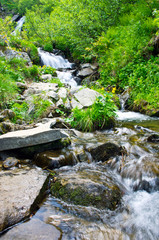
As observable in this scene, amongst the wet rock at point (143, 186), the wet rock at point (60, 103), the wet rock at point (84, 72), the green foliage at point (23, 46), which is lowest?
the wet rock at point (143, 186)

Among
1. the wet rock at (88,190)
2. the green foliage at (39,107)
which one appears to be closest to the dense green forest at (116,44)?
the green foliage at (39,107)

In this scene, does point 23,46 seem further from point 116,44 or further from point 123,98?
point 123,98

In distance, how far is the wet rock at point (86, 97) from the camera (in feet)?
18.0

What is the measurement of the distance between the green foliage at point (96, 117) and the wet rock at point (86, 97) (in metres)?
0.59

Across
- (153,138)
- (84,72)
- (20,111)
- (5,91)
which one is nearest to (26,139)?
(20,111)

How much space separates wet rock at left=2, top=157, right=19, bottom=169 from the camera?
2.74m

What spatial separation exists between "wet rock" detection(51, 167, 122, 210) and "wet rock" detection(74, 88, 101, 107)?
3.25 m

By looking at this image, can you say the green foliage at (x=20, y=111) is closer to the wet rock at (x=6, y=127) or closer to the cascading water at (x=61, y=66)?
the wet rock at (x=6, y=127)

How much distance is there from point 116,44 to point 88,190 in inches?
375

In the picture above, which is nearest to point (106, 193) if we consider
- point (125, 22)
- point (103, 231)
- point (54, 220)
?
point (103, 231)

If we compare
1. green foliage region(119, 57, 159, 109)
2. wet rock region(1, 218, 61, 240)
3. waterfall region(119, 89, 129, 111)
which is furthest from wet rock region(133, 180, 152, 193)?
waterfall region(119, 89, 129, 111)

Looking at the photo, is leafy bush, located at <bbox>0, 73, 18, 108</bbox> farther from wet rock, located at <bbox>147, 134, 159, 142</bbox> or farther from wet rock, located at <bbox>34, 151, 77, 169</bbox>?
wet rock, located at <bbox>147, 134, 159, 142</bbox>

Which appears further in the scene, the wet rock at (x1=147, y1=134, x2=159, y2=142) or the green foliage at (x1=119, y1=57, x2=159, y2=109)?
the green foliage at (x1=119, y1=57, x2=159, y2=109)

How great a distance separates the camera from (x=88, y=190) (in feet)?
7.11
